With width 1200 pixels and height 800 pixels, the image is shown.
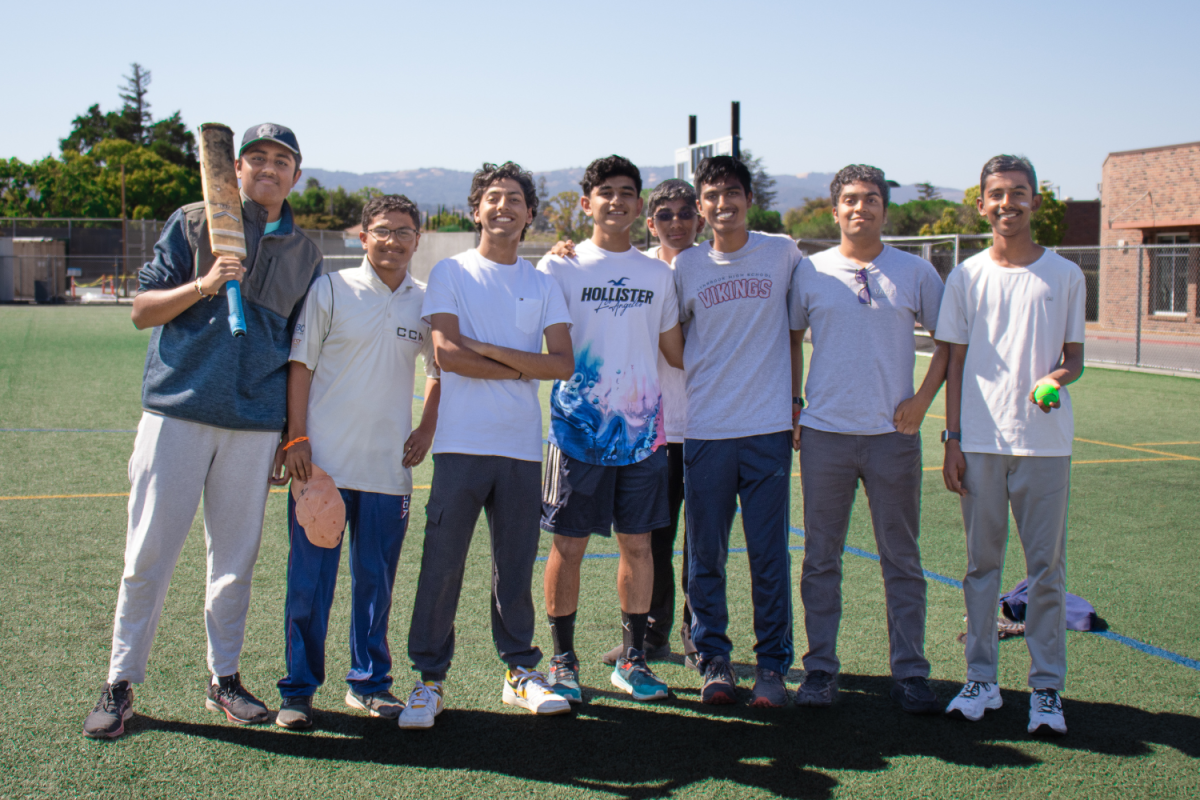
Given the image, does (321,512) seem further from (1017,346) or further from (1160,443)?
(1160,443)

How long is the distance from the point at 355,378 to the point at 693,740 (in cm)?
191

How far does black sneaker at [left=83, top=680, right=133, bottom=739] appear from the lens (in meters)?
3.40

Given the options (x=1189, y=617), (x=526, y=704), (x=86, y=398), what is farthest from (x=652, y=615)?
(x=86, y=398)

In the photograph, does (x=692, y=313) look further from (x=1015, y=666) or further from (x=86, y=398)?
(x=86, y=398)

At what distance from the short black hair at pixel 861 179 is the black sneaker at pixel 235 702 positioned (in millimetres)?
3098

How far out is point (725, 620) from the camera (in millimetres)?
4043

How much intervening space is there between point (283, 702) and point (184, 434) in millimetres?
1099

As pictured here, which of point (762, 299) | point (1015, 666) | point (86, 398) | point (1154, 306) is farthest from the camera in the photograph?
point (1154, 306)

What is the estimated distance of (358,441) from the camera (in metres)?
3.69

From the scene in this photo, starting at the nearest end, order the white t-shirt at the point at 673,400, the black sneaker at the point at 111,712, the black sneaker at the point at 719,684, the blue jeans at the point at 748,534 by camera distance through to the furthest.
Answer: the black sneaker at the point at 111,712, the black sneaker at the point at 719,684, the blue jeans at the point at 748,534, the white t-shirt at the point at 673,400

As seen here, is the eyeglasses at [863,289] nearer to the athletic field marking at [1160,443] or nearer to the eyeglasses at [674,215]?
the eyeglasses at [674,215]

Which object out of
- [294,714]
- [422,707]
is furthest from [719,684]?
[294,714]

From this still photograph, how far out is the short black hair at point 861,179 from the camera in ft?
13.1

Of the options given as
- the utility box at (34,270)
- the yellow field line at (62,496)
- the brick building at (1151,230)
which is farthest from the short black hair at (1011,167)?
the utility box at (34,270)
